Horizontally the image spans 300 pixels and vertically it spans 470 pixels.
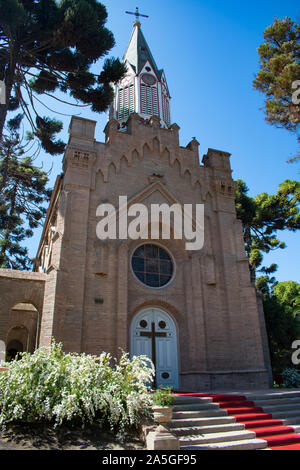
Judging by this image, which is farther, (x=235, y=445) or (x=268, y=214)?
(x=268, y=214)

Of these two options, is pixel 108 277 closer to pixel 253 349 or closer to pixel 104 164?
pixel 104 164

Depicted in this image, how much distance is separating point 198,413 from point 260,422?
1610mm

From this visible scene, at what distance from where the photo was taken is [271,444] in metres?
7.45

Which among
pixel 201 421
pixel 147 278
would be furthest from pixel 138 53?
pixel 201 421

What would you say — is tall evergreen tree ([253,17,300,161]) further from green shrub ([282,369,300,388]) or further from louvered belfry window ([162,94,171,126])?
green shrub ([282,369,300,388])

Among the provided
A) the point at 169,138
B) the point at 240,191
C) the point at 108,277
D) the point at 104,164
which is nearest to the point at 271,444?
Answer: the point at 108,277

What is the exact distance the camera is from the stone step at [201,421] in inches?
310

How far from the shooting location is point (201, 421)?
8.14 m

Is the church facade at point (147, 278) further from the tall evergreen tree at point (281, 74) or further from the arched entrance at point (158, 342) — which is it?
the tall evergreen tree at point (281, 74)

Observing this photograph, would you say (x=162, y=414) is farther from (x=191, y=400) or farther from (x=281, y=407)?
(x=281, y=407)

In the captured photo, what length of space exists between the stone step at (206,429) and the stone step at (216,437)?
0.09m

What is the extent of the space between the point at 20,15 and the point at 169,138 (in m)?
8.81

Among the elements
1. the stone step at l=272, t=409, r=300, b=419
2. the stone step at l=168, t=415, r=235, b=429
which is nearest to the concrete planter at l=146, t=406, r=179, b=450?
the stone step at l=168, t=415, r=235, b=429

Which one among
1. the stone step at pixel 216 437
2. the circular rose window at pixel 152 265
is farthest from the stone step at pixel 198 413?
the circular rose window at pixel 152 265
